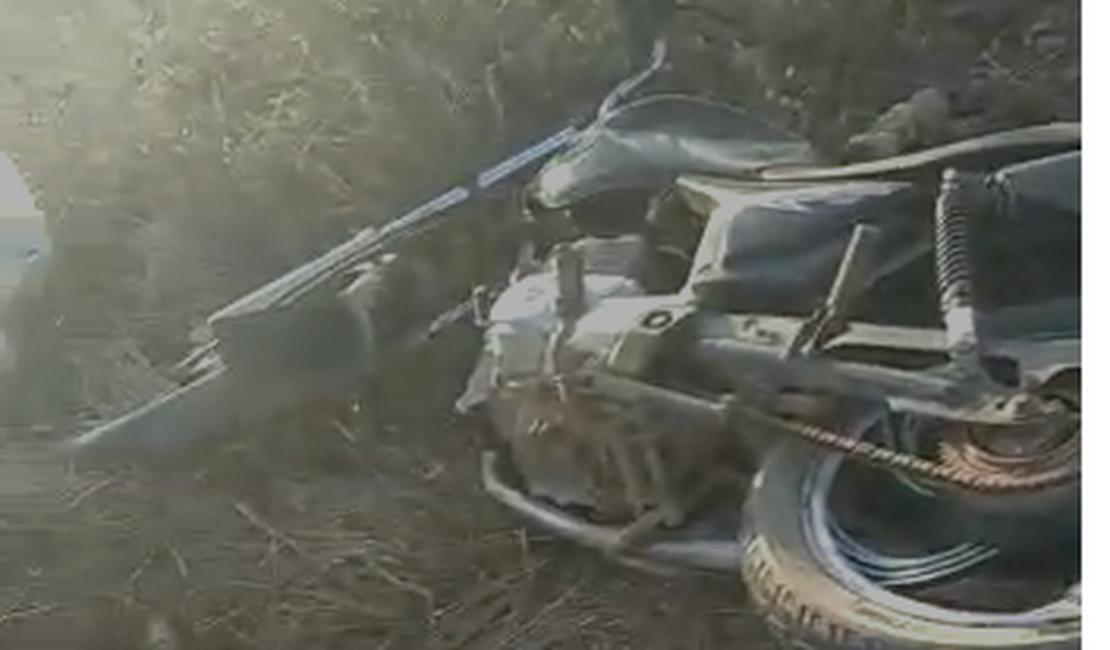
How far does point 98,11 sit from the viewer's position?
1960 mm

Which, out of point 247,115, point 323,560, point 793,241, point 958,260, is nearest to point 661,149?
point 793,241

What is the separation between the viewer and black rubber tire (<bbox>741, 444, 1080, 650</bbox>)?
1685mm

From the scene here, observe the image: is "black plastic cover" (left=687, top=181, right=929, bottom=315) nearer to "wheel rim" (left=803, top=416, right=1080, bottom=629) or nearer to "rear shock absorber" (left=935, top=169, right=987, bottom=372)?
"rear shock absorber" (left=935, top=169, right=987, bottom=372)

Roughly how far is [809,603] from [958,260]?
1.17 ft

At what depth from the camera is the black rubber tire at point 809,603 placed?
1.68 metres

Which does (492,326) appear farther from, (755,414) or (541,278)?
(755,414)

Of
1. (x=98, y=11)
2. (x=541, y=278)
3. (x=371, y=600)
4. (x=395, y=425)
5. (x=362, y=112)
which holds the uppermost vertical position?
(x=98, y=11)

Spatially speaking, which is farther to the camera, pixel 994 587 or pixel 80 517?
pixel 80 517

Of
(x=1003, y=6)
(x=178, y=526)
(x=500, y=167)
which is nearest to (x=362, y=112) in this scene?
(x=500, y=167)

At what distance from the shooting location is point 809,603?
68.4 inches

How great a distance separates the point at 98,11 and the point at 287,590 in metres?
0.64

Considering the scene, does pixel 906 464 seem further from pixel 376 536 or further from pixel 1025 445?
pixel 376 536

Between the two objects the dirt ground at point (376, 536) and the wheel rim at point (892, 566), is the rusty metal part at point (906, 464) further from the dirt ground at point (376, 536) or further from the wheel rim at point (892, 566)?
the dirt ground at point (376, 536)

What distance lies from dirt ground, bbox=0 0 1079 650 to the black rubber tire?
37 millimetres
